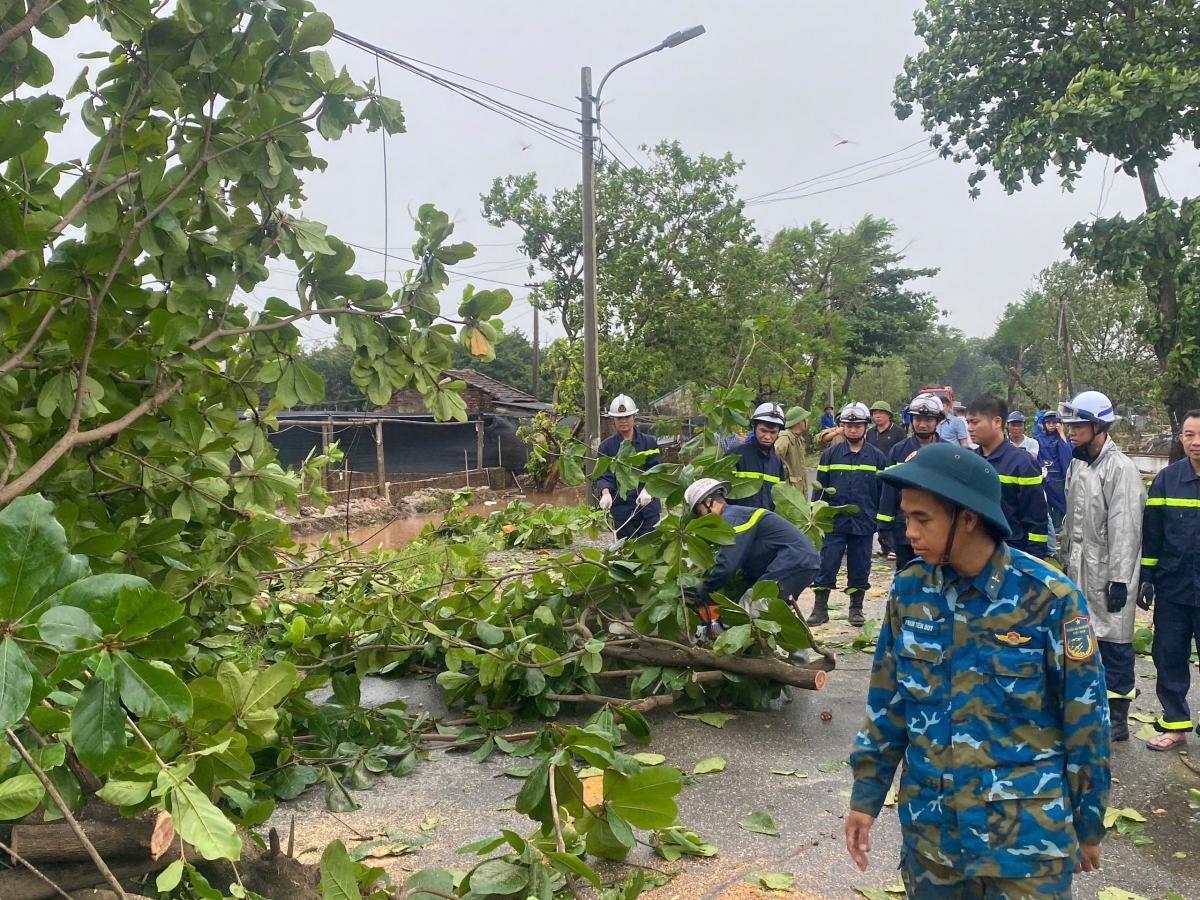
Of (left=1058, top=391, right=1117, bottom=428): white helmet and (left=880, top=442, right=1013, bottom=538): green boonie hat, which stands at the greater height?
(left=1058, top=391, right=1117, bottom=428): white helmet

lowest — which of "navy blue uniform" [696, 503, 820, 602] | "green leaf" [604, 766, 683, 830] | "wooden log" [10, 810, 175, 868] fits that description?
"green leaf" [604, 766, 683, 830]

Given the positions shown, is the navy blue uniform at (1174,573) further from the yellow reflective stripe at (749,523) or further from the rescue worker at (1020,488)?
the yellow reflective stripe at (749,523)

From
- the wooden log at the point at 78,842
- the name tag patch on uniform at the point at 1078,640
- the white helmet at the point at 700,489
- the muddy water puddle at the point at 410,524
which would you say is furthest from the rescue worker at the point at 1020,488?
the muddy water puddle at the point at 410,524

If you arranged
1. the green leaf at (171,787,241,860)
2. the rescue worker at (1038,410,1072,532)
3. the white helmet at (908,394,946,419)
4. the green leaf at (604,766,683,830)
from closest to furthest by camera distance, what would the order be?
the green leaf at (171,787,241,860) → the green leaf at (604,766,683,830) → the white helmet at (908,394,946,419) → the rescue worker at (1038,410,1072,532)

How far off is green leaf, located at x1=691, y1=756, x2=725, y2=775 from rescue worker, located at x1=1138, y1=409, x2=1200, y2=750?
2.17 meters

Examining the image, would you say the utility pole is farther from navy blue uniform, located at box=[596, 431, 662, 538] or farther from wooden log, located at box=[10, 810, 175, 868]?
wooden log, located at box=[10, 810, 175, 868]

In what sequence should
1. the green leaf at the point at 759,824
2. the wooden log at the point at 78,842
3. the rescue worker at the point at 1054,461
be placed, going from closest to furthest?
the wooden log at the point at 78,842 < the green leaf at the point at 759,824 < the rescue worker at the point at 1054,461

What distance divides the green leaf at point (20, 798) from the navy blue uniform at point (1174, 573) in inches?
185

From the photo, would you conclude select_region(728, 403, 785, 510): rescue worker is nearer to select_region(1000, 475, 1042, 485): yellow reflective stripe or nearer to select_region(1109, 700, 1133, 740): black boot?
select_region(1000, 475, 1042, 485): yellow reflective stripe

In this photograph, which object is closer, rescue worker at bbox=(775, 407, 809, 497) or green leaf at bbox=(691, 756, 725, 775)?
green leaf at bbox=(691, 756, 725, 775)

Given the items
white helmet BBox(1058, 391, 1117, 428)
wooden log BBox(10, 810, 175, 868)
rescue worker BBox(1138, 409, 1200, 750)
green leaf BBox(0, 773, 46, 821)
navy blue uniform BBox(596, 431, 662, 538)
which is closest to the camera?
green leaf BBox(0, 773, 46, 821)

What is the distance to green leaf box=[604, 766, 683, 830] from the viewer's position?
2.79 m

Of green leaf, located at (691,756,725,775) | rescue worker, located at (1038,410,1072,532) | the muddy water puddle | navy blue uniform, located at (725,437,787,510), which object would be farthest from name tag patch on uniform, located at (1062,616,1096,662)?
the muddy water puddle

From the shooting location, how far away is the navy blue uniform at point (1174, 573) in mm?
4309
